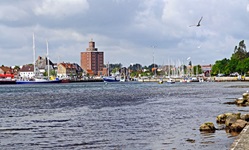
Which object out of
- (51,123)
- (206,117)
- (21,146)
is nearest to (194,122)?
(206,117)

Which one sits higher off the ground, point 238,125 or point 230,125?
point 238,125

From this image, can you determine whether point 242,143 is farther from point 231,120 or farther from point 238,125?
point 231,120

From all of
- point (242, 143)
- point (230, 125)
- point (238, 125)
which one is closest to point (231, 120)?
point (230, 125)

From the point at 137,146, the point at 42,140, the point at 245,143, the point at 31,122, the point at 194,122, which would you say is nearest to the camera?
the point at 245,143

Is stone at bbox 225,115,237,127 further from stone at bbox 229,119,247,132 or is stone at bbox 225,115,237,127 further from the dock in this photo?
the dock

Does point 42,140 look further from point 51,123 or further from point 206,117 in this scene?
point 206,117

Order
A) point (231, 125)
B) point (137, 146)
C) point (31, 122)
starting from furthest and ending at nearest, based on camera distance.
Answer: point (31, 122)
point (231, 125)
point (137, 146)

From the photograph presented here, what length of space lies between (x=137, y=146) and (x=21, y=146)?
8319 millimetres

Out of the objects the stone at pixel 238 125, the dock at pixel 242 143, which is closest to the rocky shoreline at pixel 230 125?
the stone at pixel 238 125

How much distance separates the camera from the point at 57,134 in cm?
3650

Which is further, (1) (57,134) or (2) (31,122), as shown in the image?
(2) (31,122)

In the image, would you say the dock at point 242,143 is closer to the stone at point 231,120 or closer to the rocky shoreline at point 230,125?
the rocky shoreline at point 230,125

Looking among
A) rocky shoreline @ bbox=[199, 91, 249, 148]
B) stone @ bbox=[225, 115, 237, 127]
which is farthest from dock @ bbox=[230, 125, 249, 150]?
stone @ bbox=[225, 115, 237, 127]

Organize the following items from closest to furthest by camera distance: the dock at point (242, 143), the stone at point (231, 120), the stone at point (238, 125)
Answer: the dock at point (242, 143)
the stone at point (238, 125)
the stone at point (231, 120)
